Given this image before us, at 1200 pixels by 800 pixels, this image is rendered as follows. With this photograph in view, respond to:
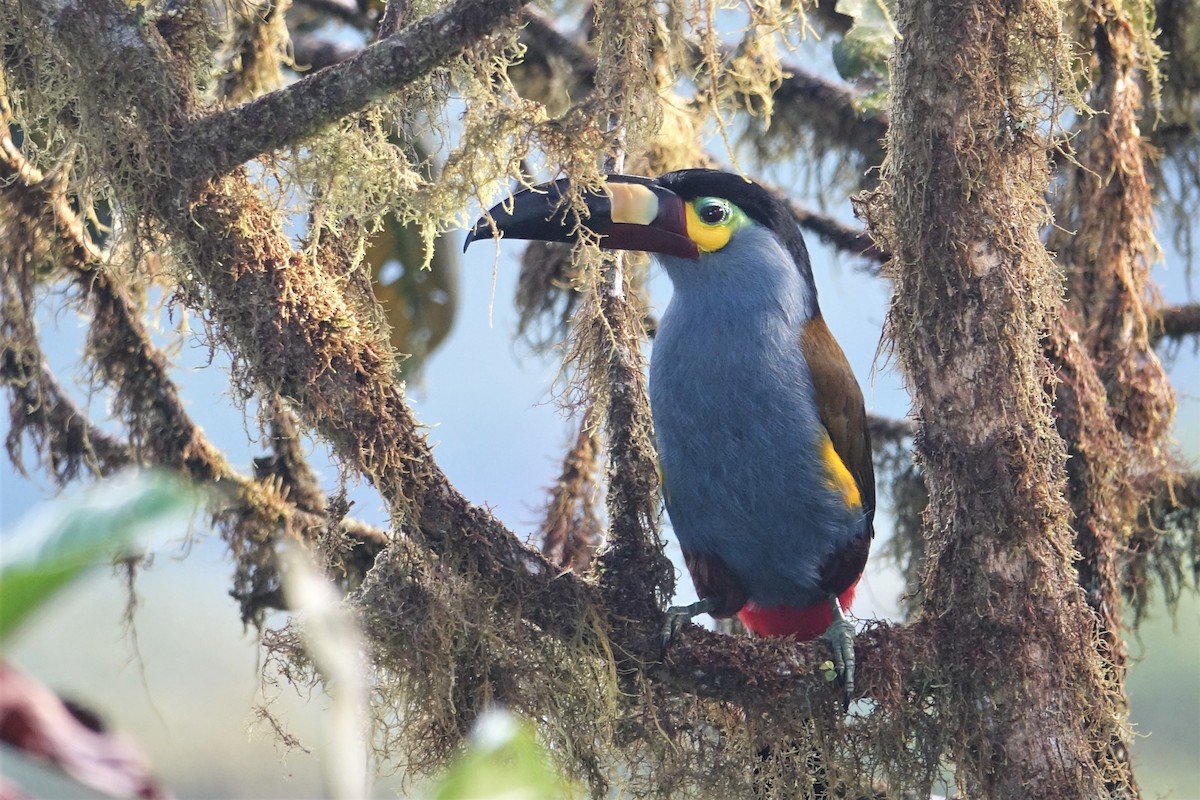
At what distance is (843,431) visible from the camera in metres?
2.21

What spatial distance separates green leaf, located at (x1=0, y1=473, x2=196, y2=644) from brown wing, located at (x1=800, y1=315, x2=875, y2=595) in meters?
1.84

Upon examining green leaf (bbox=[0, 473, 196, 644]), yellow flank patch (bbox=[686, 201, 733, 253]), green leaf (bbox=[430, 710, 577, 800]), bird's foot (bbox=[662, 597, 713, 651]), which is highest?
yellow flank patch (bbox=[686, 201, 733, 253])

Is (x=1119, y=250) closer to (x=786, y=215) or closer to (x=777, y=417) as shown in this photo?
(x=786, y=215)

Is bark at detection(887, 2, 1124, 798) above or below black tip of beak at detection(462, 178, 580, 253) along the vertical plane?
below

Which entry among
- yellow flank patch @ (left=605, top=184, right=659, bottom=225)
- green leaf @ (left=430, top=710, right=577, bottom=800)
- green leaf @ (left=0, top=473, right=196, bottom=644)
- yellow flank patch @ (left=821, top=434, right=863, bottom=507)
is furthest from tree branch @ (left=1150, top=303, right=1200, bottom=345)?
green leaf @ (left=0, top=473, right=196, bottom=644)

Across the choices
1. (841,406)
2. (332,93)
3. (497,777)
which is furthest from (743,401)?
(497,777)

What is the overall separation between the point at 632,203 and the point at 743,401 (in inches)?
15.3

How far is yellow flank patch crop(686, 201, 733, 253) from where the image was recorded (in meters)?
2.24

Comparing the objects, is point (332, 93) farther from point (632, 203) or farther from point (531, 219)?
point (632, 203)

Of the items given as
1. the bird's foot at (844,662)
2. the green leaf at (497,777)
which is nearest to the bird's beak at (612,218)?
the bird's foot at (844,662)

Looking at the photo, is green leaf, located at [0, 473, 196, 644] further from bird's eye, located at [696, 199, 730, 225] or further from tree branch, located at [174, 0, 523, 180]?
bird's eye, located at [696, 199, 730, 225]

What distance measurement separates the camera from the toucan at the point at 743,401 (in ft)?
7.00

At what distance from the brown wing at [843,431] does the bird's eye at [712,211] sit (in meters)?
0.26

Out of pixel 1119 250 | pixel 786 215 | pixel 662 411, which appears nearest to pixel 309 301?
pixel 662 411
